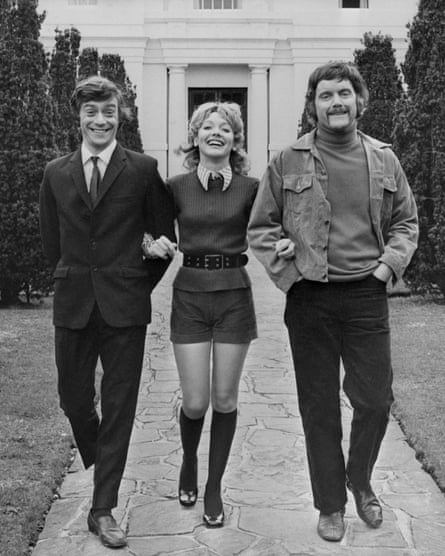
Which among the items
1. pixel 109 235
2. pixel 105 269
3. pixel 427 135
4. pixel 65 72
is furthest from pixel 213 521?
pixel 65 72

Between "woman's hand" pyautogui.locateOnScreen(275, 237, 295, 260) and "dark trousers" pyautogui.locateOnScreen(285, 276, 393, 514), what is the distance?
17 cm

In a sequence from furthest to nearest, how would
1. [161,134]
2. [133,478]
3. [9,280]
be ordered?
[161,134], [9,280], [133,478]

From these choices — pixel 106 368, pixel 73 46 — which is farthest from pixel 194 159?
pixel 73 46

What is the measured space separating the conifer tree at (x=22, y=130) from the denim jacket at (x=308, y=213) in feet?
28.7

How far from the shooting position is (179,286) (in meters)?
4.67

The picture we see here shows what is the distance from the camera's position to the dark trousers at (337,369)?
445 centimetres

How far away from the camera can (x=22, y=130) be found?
13.2 meters

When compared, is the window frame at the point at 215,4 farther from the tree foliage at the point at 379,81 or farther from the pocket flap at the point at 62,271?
the pocket flap at the point at 62,271

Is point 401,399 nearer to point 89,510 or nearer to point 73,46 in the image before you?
point 89,510

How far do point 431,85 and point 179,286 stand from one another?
947 centimetres

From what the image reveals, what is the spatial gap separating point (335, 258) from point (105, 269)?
43.0 inches

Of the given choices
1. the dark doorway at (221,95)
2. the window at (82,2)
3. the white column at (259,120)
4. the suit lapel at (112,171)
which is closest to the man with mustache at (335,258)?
the suit lapel at (112,171)

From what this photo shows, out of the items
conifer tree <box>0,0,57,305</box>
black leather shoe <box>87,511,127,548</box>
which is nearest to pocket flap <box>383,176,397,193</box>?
black leather shoe <box>87,511,127,548</box>

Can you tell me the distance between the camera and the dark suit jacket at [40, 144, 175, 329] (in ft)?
14.8
